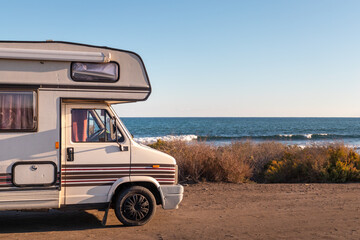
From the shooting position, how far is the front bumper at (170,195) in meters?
7.35

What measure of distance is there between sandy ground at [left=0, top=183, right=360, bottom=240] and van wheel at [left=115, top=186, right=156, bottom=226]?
0.16m

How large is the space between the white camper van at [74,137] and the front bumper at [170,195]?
0.02m

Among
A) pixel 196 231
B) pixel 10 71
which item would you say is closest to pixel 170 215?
pixel 196 231

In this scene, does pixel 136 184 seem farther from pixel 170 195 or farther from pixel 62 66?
pixel 62 66

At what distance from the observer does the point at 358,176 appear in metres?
13.0

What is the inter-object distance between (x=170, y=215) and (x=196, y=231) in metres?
1.35

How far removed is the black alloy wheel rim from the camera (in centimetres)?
723

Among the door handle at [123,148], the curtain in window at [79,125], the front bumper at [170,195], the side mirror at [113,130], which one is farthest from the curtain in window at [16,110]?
the front bumper at [170,195]

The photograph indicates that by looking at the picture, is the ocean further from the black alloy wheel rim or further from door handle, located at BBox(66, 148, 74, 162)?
door handle, located at BBox(66, 148, 74, 162)

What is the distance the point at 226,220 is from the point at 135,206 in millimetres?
1815

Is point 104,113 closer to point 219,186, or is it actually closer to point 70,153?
point 70,153

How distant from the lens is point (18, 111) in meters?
6.60

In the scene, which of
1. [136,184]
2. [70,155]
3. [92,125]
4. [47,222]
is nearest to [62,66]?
[92,125]

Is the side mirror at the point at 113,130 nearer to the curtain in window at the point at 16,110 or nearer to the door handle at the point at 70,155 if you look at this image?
the door handle at the point at 70,155
